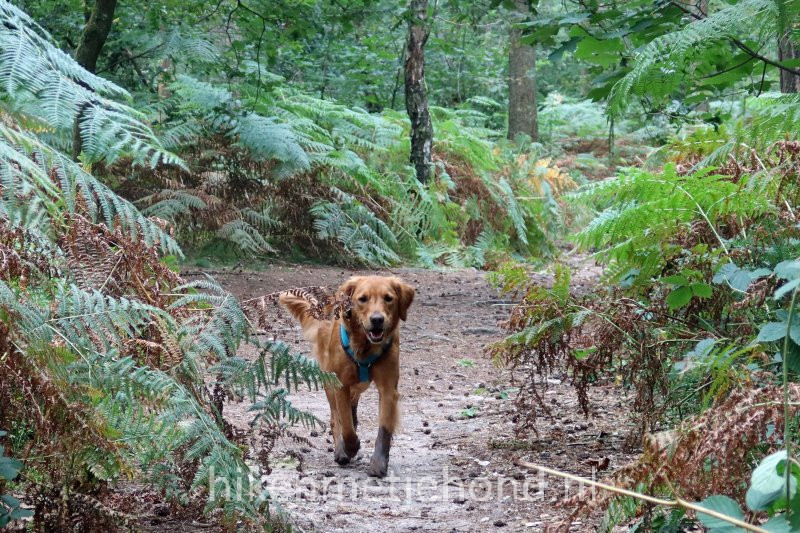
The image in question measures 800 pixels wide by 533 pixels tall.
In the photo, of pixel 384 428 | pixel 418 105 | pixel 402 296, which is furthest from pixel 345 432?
pixel 418 105

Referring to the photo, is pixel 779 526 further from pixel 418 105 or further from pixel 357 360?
pixel 418 105

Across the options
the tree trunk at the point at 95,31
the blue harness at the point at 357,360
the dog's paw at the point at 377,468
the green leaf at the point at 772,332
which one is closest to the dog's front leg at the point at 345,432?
the blue harness at the point at 357,360

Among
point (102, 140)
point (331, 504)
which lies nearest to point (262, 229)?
point (331, 504)

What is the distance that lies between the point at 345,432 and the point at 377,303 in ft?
2.56

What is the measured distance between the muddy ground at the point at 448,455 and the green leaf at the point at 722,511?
1.02 metres

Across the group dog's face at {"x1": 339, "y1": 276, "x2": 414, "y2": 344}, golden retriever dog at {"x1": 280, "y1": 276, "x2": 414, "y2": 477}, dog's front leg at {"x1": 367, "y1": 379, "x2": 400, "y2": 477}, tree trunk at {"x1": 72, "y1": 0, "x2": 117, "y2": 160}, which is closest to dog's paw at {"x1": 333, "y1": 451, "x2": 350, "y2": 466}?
golden retriever dog at {"x1": 280, "y1": 276, "x2": 414, "y2": 477}

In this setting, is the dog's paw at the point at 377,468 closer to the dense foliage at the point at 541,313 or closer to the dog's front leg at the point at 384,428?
the dog's front leg at the point at 384,428

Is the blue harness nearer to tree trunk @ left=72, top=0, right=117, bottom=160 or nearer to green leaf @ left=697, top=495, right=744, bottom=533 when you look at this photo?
green leaf @ left=697, top=495, right=744, bottom=533

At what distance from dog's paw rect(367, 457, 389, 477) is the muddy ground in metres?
0.04

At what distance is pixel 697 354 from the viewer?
322 cm

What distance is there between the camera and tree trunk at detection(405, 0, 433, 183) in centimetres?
1190

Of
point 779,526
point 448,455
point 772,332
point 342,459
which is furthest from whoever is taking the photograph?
point 342,459

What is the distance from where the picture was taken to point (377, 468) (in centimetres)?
464

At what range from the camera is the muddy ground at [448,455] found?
380 centimetres
